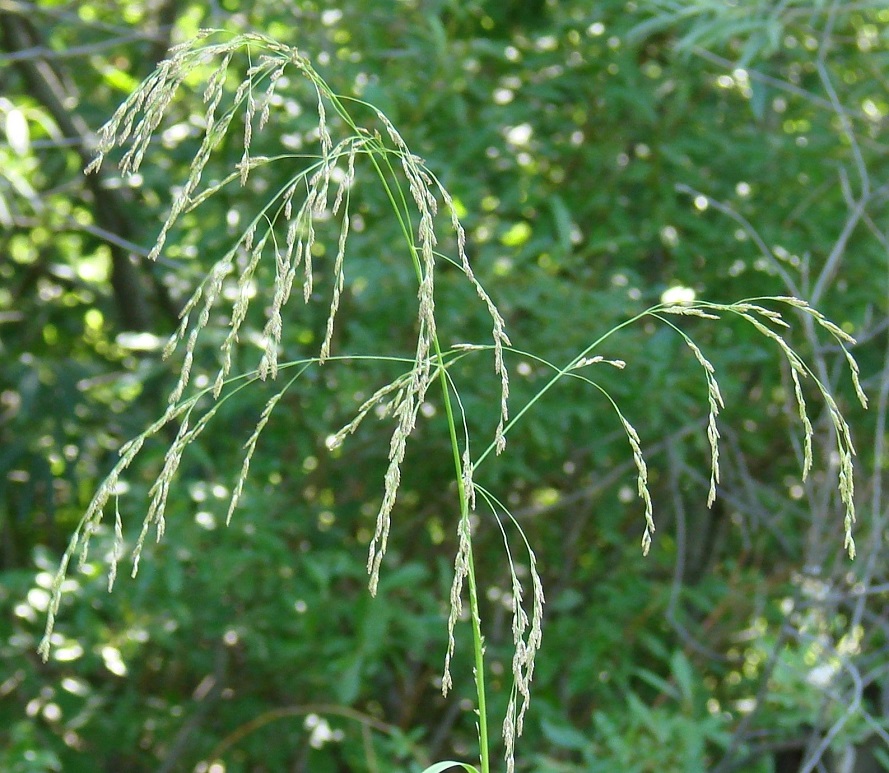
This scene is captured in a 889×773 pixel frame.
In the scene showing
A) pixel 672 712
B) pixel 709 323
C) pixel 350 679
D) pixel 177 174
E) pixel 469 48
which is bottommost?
pixel 672 712

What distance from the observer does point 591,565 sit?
267 cm

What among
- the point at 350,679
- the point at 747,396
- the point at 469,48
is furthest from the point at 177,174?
the point at 747,396

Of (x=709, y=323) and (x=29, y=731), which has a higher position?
(x=709, y=323)

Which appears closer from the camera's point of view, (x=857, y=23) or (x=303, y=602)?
(x=303, y=602)

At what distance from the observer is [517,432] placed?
2270 millimetres

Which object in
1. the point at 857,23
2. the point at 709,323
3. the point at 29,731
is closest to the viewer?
the point at 29,731

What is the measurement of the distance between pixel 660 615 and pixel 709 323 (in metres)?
0.64

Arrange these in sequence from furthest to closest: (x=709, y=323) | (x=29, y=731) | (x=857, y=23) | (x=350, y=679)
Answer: (x=857, y=23), (x=709, y=323), (x=29, y=731), (x=350, y=679)

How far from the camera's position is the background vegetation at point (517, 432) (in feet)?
7.07

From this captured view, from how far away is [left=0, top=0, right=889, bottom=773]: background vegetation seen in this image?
2154 mm

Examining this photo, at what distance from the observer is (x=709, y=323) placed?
7.92 feet

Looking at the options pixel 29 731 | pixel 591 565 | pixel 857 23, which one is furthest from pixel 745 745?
pixel 857 23

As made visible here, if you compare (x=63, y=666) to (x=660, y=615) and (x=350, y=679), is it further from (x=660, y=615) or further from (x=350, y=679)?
(x=660, y=615)

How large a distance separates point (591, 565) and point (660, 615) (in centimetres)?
22
